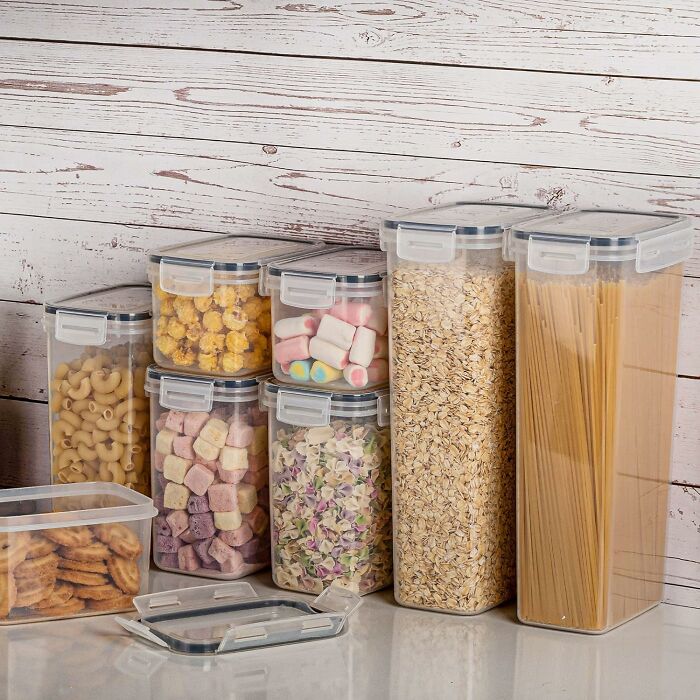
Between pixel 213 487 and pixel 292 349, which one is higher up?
pixel 292 349

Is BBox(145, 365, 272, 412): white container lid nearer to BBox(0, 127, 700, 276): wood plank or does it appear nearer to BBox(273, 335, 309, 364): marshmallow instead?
BBox(273, 335, 309, 364): marshmallow

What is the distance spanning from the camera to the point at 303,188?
1520mm

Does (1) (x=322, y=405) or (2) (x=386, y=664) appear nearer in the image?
(2) (x=386, y=664)

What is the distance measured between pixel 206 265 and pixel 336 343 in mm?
170

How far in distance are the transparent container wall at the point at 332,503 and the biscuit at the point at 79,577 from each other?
0.67 ft

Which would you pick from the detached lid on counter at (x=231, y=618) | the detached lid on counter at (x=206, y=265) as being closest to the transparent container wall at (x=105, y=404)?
the detached lid on counter at (x=206, y=265)

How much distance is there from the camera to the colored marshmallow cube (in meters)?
1.37

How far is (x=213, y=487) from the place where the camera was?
1375mm

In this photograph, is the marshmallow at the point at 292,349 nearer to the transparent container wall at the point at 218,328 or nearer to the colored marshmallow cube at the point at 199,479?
the transparent container wall at the point at 218,328

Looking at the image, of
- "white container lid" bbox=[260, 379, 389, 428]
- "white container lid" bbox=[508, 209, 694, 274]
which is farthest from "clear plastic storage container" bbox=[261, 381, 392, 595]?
"white container lid" bbox=[508, 209, 694, 274]

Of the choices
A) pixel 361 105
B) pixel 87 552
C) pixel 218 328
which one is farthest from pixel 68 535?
pixel 361 105


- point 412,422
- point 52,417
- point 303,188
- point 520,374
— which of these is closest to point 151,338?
point 52,417

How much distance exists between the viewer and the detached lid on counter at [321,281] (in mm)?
1285

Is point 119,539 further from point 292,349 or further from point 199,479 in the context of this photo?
point 292,349
